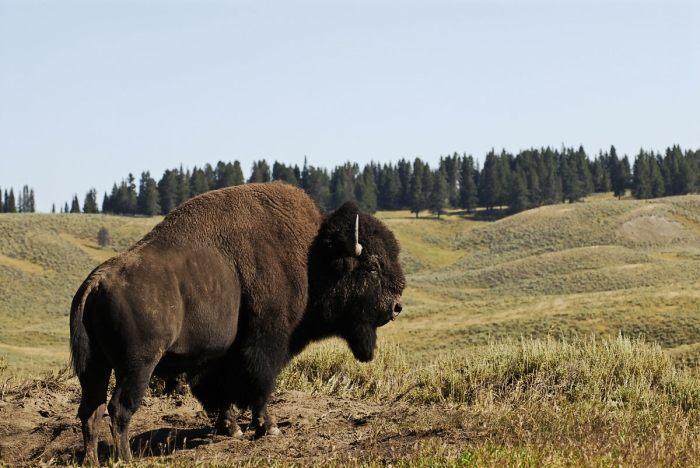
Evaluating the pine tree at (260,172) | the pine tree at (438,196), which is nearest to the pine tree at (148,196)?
the pine tree at (260,172)

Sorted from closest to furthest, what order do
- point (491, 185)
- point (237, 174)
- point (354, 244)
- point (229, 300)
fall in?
point (229, 300) → point (354, 244) → point (491, 185) → point (237, 174)

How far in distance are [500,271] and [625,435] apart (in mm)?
84836

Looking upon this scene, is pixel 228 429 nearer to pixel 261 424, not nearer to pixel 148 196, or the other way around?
pixel 261 424

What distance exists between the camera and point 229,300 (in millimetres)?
7883

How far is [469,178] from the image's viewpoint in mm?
155750

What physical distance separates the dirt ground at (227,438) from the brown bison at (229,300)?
45cm

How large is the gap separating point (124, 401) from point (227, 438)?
173 centimetres

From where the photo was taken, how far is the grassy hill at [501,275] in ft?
127

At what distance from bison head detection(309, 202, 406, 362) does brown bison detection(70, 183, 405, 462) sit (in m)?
0.01

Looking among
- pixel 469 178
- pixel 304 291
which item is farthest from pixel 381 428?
pixel 469 178

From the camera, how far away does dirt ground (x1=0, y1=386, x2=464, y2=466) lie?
23.4 feet

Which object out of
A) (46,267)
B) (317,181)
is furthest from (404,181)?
(46,267)

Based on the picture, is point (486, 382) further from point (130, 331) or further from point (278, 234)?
point (130, 331)

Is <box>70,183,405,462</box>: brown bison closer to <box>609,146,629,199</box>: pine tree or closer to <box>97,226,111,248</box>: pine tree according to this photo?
<box>97,226,111,248</box>: pine tree
